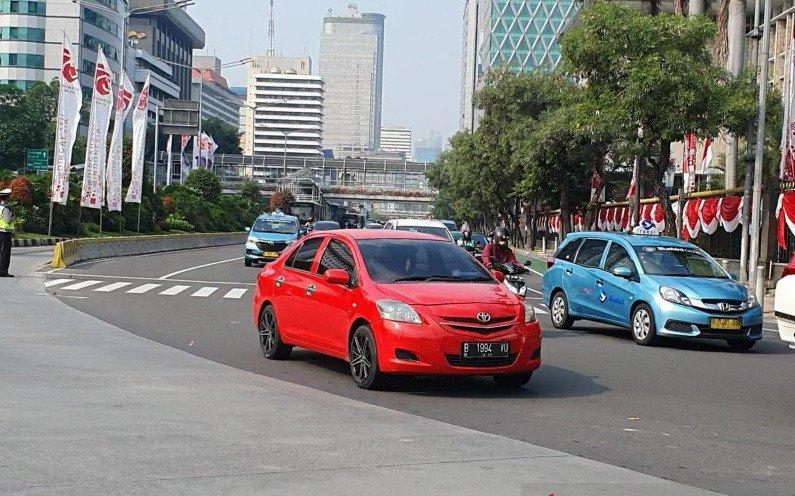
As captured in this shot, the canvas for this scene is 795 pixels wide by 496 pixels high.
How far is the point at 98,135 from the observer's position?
43562 mm

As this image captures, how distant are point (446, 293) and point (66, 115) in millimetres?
Answer: 31473

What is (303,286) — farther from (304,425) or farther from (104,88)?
(104,88)

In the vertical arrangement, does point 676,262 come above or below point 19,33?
below

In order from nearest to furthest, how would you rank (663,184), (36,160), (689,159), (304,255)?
1. (304,255)
2. (663,184)
3. (689,159)
4. (36,160)

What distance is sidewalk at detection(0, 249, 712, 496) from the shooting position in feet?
22.0

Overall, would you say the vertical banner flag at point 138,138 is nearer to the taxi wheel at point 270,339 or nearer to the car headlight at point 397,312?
the taxi wheel at point 270,339

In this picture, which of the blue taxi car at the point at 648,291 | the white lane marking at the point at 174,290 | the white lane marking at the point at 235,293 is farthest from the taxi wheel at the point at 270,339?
the white lane marking at the point at 174,290

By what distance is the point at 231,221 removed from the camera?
90.4 metres

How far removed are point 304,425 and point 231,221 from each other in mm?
82566

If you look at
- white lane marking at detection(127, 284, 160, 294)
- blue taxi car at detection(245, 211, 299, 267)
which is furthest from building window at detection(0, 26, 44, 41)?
white lane marking at detection(127, 284, 160, 294)

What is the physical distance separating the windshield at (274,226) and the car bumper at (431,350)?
92.0 feet

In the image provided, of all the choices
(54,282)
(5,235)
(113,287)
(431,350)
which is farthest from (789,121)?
(431,350)

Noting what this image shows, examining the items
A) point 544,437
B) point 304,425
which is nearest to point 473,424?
point 544,437

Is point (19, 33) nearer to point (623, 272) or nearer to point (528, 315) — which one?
point (623, 272)
